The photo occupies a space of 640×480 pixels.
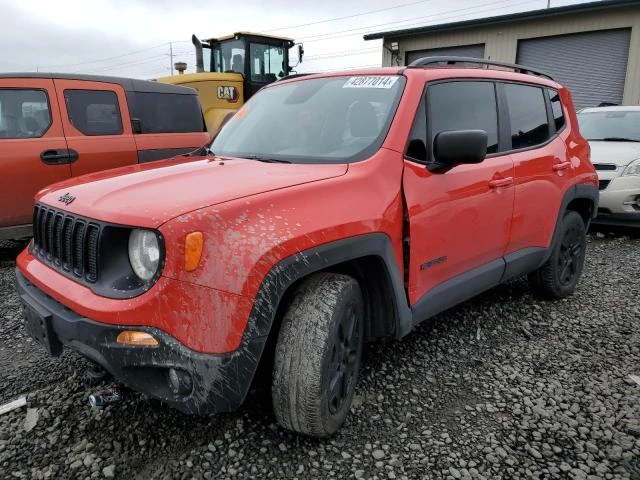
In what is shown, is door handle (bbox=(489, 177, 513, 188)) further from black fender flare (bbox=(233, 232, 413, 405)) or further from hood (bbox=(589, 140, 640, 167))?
hood (bbox=(589, 140, 640, 167))

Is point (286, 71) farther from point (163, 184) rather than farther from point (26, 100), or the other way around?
point (163, 184)

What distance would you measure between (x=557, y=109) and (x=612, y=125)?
4185 millimetres

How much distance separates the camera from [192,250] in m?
1.83

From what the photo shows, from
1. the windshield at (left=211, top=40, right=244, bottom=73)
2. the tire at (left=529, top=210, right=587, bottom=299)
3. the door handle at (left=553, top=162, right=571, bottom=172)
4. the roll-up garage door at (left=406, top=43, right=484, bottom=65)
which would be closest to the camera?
the door handle at (left=553, top=162, right=571, bottom=172)

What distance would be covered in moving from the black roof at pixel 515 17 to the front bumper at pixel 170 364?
15.4 m

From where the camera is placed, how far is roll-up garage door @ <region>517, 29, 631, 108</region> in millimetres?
13867

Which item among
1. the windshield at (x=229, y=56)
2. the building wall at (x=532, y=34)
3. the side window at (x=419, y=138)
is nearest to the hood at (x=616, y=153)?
the side window at (x=419, y=138)

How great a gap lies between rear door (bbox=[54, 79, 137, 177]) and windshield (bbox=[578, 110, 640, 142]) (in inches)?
249

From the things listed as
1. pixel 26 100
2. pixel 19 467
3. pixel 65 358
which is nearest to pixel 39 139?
pixel 26 100

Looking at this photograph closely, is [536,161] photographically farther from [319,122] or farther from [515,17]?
[515,17]

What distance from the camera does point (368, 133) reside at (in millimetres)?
2660

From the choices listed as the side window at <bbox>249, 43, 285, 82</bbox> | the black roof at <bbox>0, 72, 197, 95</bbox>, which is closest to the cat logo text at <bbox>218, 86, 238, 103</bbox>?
the side window at <bbox>249, 43, 285, 82</bbox>

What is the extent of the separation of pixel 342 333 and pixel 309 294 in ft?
0.96

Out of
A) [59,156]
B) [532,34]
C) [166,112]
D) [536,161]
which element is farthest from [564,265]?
[532,34]
